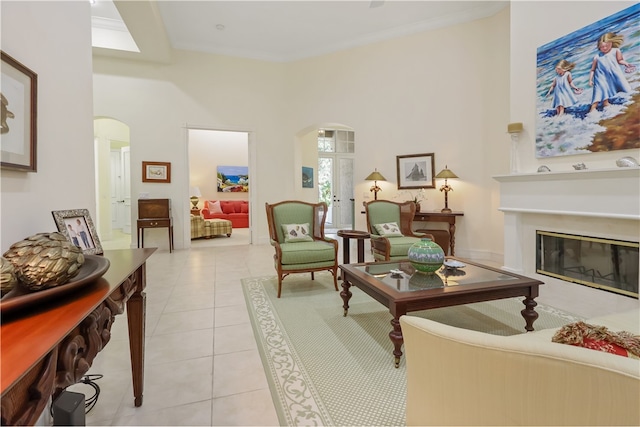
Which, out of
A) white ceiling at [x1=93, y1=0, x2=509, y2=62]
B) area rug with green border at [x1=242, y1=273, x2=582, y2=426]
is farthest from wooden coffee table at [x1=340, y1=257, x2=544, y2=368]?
white ceiling at [x1=93, y1=0, x2=509, y2=62]

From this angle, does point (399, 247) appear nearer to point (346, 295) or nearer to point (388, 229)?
point (388, 229)

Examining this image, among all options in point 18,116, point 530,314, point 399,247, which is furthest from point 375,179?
point 18,116

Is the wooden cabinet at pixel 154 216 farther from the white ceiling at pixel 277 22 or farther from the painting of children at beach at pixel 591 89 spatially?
the painting of children at beach at pixel 591 89

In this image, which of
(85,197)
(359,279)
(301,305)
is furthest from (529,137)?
(85,197)

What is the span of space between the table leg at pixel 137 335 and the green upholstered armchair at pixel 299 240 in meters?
1.62

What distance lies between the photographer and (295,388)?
5.50 feet

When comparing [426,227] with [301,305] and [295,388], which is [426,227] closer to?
[301,305]

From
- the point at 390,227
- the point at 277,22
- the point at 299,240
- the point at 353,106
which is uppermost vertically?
the point at 277,22

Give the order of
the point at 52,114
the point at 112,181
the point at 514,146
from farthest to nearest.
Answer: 1. the point at 112,181
2. the point at 514,146
3. the point at 52,114

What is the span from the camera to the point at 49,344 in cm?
60

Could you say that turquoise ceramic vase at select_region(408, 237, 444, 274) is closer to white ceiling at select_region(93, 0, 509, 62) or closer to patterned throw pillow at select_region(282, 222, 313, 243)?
patterned throw pillow at select_region(282, 222, 313, 243)

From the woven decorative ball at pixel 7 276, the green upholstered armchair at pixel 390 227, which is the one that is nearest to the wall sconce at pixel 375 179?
the green upholstered armchair at pixel 390 227

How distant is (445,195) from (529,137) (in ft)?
5.74

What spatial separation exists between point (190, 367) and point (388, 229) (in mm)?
2806
